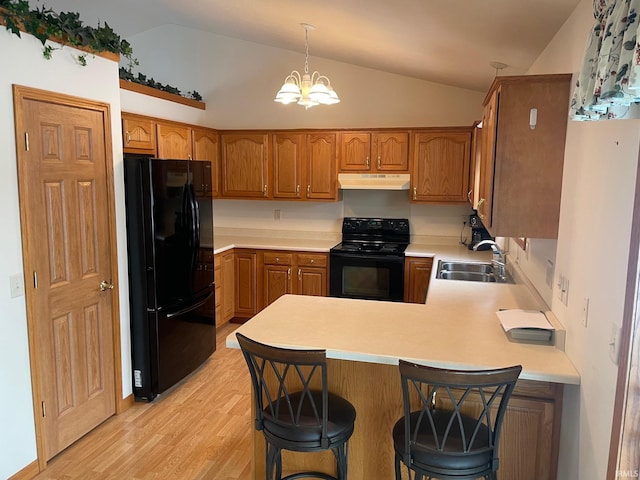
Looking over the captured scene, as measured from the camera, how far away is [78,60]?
8.84 feet

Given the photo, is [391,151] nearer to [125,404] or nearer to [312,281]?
[312,281]

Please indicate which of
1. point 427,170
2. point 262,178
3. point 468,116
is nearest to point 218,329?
point 262,178

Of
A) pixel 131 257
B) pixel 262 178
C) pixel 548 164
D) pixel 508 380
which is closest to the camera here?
pixel 508 380

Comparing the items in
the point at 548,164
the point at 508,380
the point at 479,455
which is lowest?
the point at 479,455

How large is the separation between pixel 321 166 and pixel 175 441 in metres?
3.00

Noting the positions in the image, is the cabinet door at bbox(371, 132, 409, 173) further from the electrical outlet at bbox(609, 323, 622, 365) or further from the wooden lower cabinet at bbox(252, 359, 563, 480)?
the electrical outlet at bbox(609, 323, 622, 365)

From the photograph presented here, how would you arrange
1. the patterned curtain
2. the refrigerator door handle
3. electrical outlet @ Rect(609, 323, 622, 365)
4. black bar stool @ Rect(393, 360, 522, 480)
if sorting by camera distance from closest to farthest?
the patterned curtain → electrical outlet @ Rect(609, 323, 622, 365) → black bar stool @ Rect(393, 360, 522, 480) → the refrigerator door handle

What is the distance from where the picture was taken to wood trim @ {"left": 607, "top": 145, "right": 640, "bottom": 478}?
1.22 meters

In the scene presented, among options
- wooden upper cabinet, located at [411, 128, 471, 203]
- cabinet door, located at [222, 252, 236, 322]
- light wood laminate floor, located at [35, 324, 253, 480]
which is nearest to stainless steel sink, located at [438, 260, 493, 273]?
wooden upper cabinet, located at [411, 128, 471, 203]

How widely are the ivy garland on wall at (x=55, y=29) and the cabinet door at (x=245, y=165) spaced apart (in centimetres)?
209

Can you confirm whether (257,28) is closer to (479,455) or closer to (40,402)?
(40,402)

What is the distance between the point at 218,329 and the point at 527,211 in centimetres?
355

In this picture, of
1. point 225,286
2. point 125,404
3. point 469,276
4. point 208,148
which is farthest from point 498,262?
point 208,148

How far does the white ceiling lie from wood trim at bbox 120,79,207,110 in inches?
29.4
